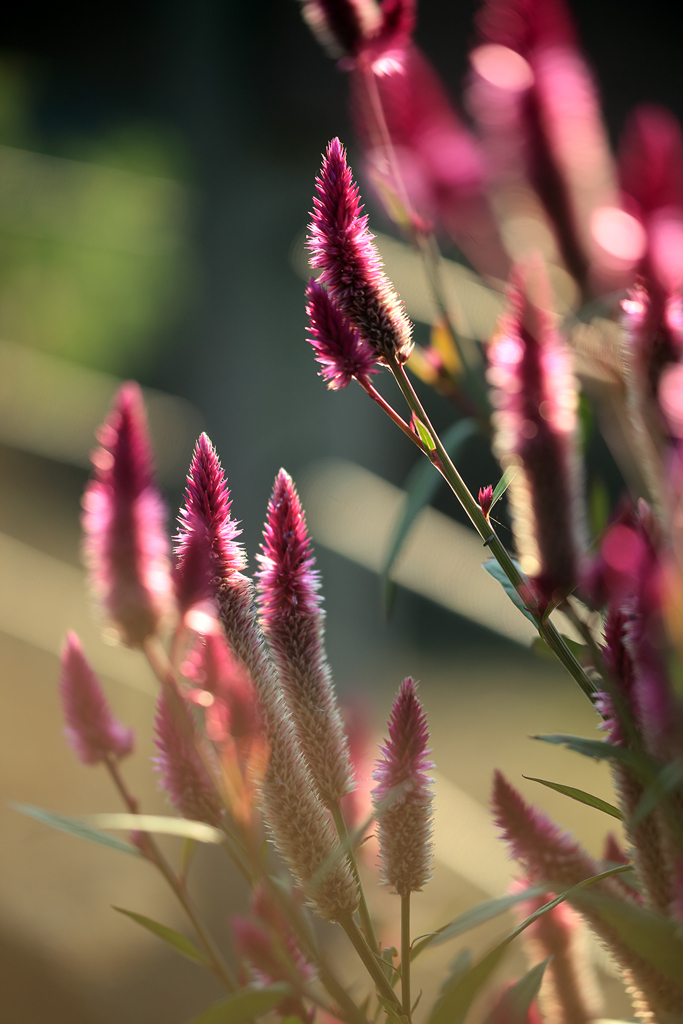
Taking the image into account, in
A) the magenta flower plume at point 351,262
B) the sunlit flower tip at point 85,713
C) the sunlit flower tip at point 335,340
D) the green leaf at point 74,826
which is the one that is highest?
the magenta flower plume at point 351,262

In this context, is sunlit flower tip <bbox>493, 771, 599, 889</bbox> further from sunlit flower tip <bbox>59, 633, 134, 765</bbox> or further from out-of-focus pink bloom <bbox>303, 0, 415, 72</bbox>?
out-of-focus pink bloom <bbox>303, 0, 415, 72</bbox>

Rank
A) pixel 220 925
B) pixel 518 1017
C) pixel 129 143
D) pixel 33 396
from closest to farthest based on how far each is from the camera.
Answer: pixel 518 1017
pixel 220 925
pixel 33 396
pixel 129 143

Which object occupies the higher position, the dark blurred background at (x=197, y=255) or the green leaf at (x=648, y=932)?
the dark blurred background at (x=197, y=255)

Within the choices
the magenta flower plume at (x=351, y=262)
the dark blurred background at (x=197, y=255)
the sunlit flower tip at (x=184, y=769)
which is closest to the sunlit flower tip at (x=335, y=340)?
the magenta flower plume at (x=351, y=262)

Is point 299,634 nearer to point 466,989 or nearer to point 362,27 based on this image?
point 466,989

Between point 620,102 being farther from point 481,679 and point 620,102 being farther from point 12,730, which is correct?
point 12,730

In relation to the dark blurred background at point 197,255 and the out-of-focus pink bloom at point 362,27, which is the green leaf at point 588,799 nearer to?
the out-of-focus pink bloom at point 362,27

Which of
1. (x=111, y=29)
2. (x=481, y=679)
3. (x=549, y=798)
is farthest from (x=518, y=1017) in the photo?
(x=111, y=29)
